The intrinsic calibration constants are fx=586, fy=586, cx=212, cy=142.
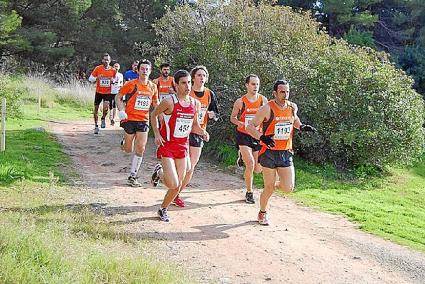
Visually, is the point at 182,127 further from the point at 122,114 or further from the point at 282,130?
the point at 122,114

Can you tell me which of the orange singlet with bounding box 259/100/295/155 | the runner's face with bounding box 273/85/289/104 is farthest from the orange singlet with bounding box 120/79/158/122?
the runner's face with bounding box 273/85/289/104

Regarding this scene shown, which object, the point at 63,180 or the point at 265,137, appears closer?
Result: the point at 265,137

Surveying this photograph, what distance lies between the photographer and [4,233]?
18.1 feet

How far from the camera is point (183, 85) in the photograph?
7699 mm

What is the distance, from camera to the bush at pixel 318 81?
14.1 meters

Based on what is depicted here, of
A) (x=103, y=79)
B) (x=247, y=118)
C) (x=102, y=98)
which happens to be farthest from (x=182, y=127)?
(x=102, y=98)

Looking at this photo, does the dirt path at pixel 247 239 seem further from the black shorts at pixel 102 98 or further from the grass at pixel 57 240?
the black shorts at pixel 102 98

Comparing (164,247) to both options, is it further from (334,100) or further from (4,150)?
(334,100)

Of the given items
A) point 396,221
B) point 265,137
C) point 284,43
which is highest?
point 284,43

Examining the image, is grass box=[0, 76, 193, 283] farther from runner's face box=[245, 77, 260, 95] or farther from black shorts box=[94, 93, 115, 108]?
black shorts box=[94, 93, 115, 108]


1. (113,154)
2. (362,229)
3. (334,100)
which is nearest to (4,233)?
(362,229)

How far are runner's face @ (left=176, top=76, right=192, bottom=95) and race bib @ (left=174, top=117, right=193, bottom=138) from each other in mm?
358

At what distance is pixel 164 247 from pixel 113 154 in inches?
267

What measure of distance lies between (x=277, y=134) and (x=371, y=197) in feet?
17.7
